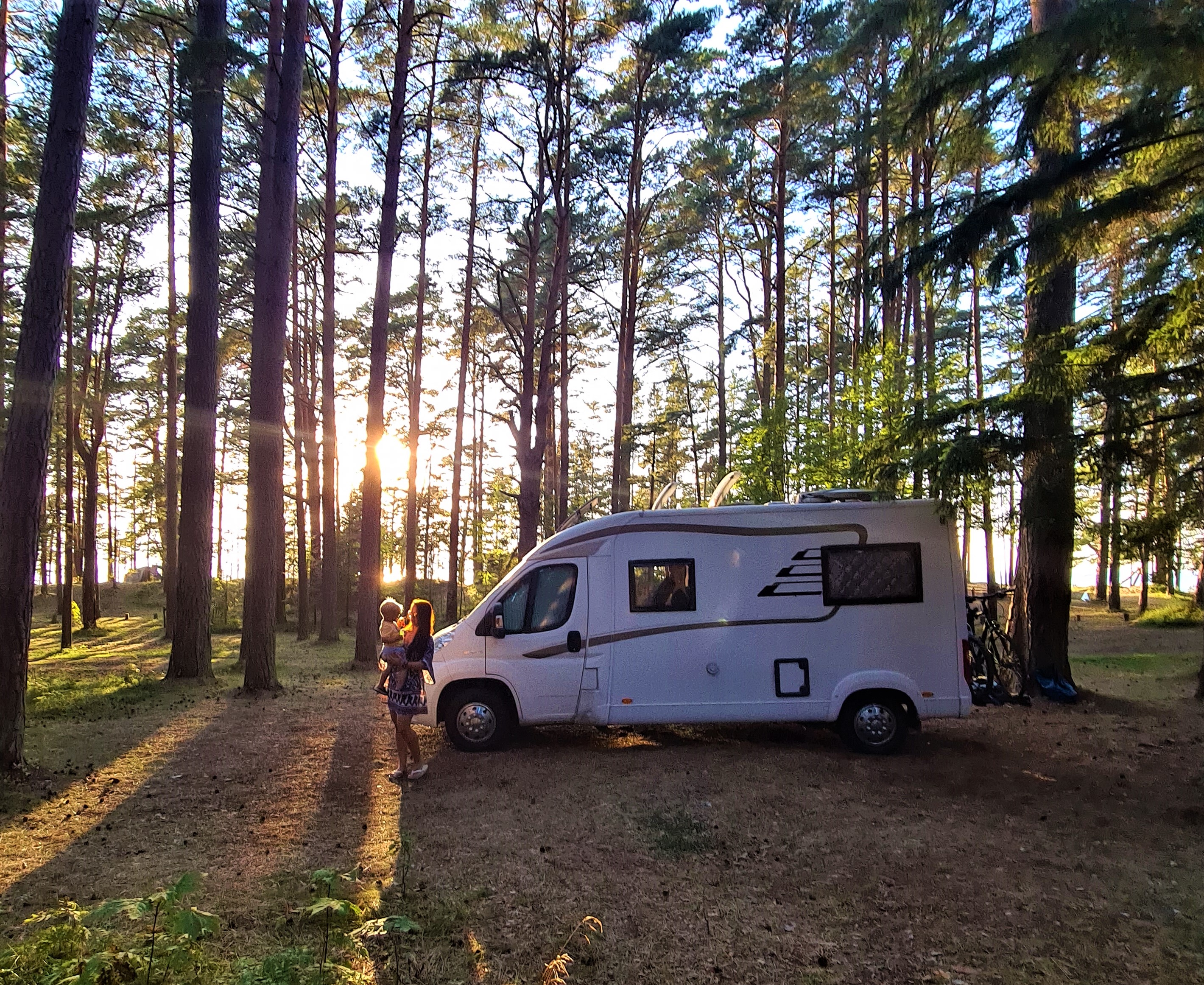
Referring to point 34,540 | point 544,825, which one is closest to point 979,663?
point 544,825

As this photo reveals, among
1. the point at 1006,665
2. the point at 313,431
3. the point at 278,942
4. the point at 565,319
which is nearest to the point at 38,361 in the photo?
the point at 278,942

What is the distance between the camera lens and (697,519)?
850 cm

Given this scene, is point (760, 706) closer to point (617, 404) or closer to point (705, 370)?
point (617, 404)

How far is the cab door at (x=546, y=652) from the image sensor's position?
327 inches

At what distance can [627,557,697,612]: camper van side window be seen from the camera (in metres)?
8.37

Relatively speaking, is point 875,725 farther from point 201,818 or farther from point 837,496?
point 201,818

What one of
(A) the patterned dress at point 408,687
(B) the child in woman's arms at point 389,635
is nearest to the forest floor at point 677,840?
(A) the patterned dress at point 408,687

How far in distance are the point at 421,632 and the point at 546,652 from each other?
1484 mm

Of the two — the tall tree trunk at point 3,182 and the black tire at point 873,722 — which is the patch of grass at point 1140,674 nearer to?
the black tire at point 873,722

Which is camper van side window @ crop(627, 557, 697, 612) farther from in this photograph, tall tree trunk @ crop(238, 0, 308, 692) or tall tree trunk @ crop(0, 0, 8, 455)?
tall tree trunk @ crop(0, 0, 8, 455)

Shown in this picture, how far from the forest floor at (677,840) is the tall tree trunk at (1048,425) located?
4.57ft

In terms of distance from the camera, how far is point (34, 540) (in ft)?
23.0

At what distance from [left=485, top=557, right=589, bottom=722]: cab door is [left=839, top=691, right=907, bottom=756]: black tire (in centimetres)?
277

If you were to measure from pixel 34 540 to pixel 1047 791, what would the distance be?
9.06 m
